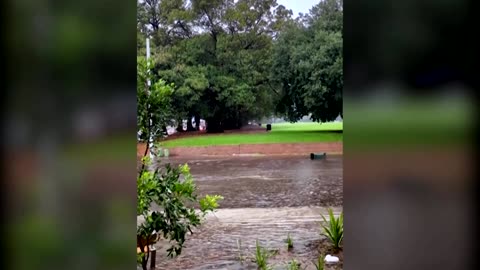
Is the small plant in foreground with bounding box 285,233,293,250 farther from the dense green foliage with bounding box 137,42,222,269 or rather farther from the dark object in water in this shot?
the dark object in water

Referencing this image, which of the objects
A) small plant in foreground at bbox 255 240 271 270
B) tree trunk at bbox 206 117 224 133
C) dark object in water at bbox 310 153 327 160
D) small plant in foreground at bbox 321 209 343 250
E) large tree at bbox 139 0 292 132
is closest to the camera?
small plant in foreground at bbox 255 240 271 270

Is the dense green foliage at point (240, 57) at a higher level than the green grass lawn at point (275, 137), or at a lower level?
higher

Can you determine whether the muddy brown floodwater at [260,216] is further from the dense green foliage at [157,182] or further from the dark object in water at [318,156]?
the dark object in water at [318,156]

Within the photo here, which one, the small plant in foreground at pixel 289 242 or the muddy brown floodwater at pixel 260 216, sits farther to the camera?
the small plant in foreground at pixel 289 242

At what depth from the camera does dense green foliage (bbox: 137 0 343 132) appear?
11.3 meters

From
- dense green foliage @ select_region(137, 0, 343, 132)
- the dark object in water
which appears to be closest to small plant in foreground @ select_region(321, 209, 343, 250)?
the dark object in water

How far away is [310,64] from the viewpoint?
1116cm

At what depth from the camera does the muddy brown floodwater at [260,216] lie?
302 cm

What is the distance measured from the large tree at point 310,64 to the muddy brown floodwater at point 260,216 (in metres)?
3.58

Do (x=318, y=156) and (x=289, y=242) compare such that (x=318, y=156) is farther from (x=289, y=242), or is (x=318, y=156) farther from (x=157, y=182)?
(x=157, y=182)

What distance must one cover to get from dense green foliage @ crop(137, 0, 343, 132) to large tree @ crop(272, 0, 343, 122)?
0.02m

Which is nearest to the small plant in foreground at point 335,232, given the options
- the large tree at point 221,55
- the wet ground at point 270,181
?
the wet ground at point 270,181

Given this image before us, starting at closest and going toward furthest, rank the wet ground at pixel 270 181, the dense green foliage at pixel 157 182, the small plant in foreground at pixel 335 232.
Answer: the dense green foliage at pixel 157 182
the small plant in foreground at pixel 335 232
the wet ground at pixel 270 181
